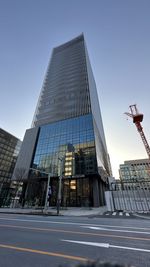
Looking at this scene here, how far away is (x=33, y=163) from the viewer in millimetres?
39656

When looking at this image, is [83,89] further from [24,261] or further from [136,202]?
[24,261]

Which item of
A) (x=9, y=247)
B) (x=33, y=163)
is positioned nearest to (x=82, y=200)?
(x=33, y=163)

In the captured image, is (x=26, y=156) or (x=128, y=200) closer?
(x=128, y=200)

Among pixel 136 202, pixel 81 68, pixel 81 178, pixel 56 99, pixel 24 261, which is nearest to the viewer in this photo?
pixel 24 261

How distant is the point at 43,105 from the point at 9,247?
5433 centimetres

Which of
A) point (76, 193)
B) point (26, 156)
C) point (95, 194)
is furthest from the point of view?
point (26, 156)

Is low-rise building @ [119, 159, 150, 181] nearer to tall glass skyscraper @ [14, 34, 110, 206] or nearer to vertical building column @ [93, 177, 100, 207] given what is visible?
tall glass skyscraper @ [14, 34, 110, 206]

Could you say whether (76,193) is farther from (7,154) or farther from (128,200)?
(7,154)

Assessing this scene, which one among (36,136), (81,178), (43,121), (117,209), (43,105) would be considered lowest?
(117,209)

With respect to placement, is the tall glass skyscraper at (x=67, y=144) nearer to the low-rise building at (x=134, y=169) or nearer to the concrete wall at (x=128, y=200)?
the concrete wall at (x=128, y=200)

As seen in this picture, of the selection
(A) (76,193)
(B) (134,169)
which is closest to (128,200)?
(A) (76,193)

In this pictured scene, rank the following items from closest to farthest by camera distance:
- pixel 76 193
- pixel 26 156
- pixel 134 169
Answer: pixel 76 193 → pixel 26 156 → pixel 134 169

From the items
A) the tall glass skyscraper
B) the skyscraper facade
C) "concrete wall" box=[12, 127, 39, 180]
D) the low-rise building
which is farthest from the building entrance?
the low-rise building

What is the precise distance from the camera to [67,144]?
37500 mm
